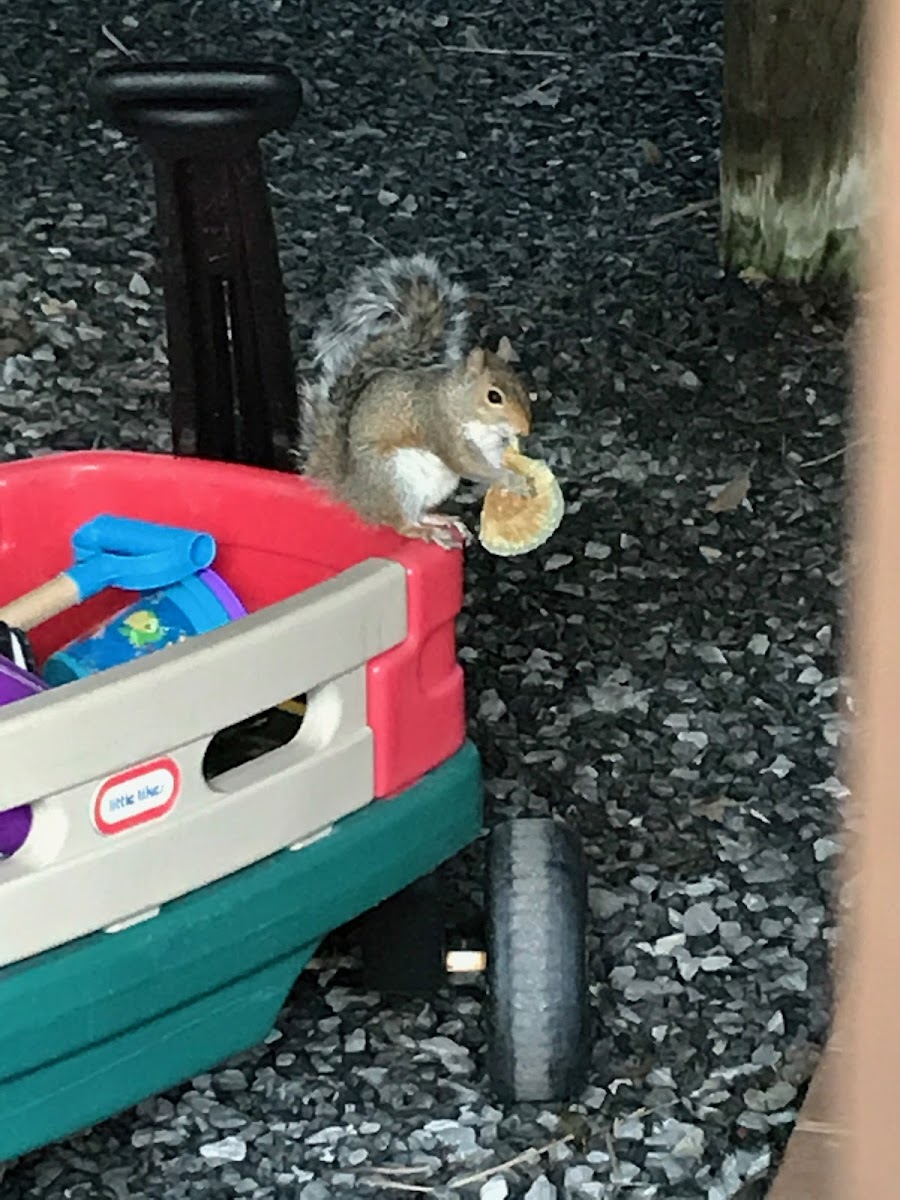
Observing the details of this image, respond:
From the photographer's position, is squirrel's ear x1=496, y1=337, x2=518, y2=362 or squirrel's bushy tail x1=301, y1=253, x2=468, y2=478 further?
squirrel's ear x1=496, y1=337, x2=518, y2=362

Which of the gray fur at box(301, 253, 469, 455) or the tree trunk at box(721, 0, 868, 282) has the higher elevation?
the gray fur at box(301, 253, 469, 455)

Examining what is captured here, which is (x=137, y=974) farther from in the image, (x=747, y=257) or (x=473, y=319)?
(x=747, y=257)

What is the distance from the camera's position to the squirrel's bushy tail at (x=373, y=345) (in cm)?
123

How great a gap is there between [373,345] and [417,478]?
0.10m

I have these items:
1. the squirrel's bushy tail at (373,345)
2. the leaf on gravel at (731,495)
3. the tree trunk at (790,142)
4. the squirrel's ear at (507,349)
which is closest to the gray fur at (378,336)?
the squirrel's bushy tail at (373,345)

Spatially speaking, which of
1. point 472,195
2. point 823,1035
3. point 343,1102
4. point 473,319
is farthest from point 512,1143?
point 472,195

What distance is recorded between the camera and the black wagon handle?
134 centimetres

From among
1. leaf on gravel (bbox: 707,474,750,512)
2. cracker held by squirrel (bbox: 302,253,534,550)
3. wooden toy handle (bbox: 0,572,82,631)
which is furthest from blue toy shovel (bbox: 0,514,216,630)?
leaf on gravel (bbox: 707,474,750,512)

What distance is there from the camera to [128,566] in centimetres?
134

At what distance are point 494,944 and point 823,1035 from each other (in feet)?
0.86

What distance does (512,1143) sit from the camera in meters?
1.21

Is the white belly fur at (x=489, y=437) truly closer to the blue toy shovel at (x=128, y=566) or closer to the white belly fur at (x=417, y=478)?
the white belly fur at (x=417, y=478)

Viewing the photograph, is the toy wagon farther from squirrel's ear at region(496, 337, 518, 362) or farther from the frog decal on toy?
squirrel's ear at region(496, 337, 518, 362)

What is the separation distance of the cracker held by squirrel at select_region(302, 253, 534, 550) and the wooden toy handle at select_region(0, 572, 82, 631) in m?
0.20
